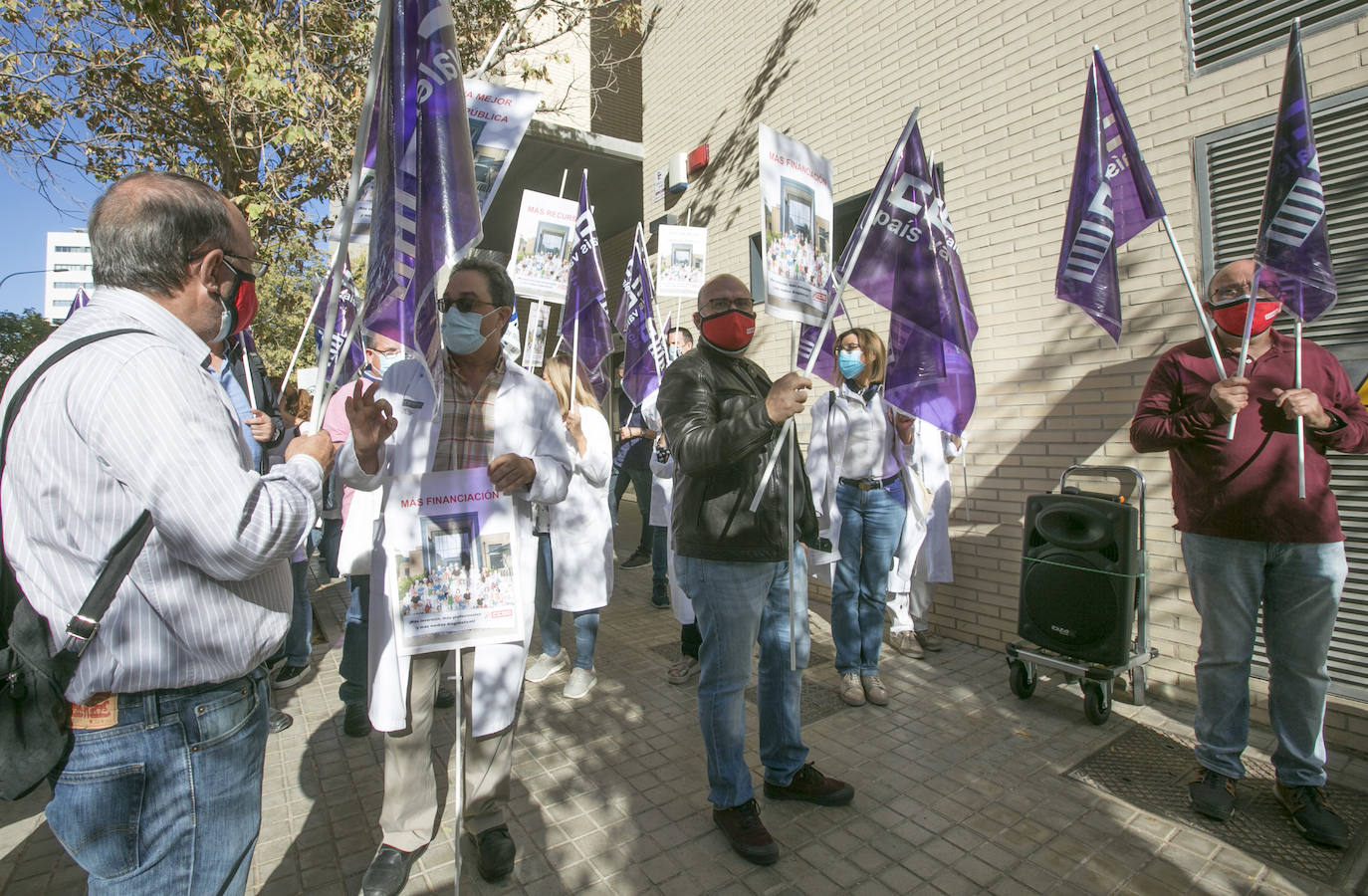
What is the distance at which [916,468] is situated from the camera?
5238 millimetres

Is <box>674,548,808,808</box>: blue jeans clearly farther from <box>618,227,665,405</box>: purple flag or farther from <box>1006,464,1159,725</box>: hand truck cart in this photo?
<box>618,227,665,405</box>: purple flag

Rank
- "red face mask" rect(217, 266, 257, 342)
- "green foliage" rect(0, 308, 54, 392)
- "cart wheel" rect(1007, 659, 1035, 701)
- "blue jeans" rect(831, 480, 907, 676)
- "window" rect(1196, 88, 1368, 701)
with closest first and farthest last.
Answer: "red face mask" rect(217, 266, 257, 342)
"window" rect(1196, 88, 1368, 701)
"cart wheel" rect(1007, 659, 1035, 701)
"blue jeans" rect(831, 480, 907, 676)
"green foliage" rect(0, 308, 54, 392)

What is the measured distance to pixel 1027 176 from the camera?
4.91 meters

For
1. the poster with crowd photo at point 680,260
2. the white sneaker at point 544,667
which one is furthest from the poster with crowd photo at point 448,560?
the poster with crowd photo at point 680,260

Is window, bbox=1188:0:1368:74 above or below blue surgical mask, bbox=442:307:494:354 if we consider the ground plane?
above

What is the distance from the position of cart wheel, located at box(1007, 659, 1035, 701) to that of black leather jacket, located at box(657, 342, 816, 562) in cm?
228

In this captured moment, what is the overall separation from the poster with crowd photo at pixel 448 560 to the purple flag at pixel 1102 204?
283 centimetres

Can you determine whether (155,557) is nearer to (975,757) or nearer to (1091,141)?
(975,757)

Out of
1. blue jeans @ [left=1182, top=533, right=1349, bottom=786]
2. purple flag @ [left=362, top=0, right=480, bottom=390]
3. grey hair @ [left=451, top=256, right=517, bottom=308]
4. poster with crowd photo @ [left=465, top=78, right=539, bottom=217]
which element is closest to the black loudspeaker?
blue jeans @ [left=1182, top=533, right=1349, bottom=786]

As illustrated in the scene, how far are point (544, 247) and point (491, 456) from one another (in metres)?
3.89

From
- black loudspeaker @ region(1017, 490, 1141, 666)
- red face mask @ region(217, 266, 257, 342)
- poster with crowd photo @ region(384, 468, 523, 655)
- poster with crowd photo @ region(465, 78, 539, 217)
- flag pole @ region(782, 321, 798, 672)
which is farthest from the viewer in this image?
poster with crowd photo @ region(465, 78, 539, 217)

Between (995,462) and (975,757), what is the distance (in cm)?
224

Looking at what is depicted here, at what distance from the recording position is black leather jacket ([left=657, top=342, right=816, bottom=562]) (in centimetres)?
285

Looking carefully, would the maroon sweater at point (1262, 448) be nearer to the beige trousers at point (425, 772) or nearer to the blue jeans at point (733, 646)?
the blue jeans at point (733, 646)
